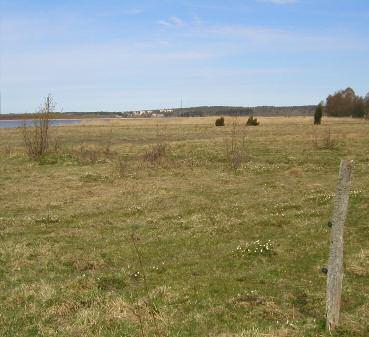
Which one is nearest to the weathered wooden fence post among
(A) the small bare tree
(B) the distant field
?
(B) the distant field

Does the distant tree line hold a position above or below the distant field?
above

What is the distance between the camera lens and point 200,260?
9789mm

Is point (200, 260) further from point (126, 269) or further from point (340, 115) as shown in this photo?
point (340, 115)

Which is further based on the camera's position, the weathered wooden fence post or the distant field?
the distant field

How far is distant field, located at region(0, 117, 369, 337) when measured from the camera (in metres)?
6.72

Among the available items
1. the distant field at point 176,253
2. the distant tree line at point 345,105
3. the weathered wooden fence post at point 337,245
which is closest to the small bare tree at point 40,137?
the distant field at point 176,253

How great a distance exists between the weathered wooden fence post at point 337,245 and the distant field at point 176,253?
10.8 inches

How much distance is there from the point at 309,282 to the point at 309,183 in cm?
1105

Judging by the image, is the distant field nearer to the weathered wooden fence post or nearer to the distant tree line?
the weathered wooden fence post

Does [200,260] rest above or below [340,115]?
below

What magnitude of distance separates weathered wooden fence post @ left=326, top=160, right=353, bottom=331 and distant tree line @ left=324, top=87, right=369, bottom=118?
104018mm

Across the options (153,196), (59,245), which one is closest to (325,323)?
(59,245)

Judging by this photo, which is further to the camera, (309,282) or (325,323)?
(309,282)

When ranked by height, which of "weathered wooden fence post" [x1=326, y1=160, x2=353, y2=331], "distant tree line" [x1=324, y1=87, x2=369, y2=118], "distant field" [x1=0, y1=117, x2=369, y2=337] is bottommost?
"distant field" [x1=0, y1=117, x2=369, y2=337]
